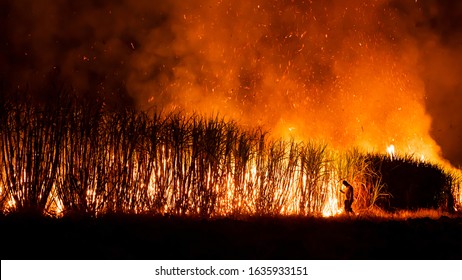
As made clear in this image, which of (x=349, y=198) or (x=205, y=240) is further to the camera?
(x=349, y=198)

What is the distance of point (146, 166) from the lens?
24.5 ft

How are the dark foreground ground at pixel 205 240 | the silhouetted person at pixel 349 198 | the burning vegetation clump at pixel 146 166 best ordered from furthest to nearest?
1. the silhouetted person at pixel 349 198
2. the burning vegetation clump at pixel 146 166
3. the dark foreground ground at pixel 205 240

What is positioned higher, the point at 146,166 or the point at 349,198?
the point at 146,166

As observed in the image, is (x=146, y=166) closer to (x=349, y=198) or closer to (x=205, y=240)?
(x=205, y=240)

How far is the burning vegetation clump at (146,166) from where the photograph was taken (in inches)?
274

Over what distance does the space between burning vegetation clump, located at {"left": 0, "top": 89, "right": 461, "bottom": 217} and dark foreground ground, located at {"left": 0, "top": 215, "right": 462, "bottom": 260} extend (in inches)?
22.0

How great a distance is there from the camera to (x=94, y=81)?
13.5m

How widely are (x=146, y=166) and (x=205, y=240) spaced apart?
6.29 ft

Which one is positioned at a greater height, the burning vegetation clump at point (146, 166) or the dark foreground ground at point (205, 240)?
the burning vegetation clump at point (146, 166)

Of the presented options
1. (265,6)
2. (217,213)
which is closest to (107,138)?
(217,213)

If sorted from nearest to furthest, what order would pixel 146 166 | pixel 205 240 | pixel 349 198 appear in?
pixel 205 240, pixel 146 166, pixel 349 198

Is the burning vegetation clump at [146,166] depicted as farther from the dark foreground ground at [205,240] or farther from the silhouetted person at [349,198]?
the dark foreground ground at [205,240]

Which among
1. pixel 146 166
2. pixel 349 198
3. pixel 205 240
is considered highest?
pixel 146 166

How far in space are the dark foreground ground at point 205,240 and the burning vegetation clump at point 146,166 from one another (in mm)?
558
